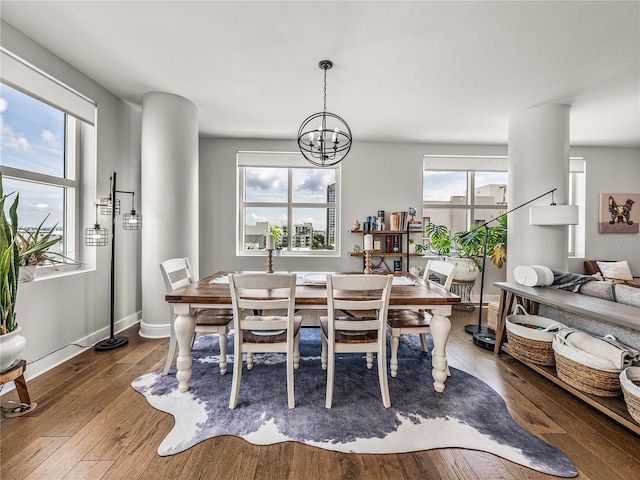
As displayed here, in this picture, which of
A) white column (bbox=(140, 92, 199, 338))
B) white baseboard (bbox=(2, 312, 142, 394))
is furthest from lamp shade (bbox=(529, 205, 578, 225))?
white baseboard (bbox=(2, 312, 142, 394))

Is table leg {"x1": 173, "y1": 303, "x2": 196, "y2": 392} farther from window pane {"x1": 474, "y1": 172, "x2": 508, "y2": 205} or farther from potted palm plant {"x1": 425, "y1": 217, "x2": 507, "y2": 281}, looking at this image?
window pane {"x1": 474, "y1": 172, "x2": 508, "y2": 205}

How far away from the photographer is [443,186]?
190 inches

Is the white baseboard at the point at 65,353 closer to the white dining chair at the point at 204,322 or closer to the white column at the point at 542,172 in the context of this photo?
A: the white dining chair at the point at 204,322

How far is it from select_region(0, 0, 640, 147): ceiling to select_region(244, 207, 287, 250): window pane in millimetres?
1478

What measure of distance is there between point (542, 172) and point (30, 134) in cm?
499

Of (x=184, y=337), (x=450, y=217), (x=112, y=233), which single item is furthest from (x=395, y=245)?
(x=112, y=233)

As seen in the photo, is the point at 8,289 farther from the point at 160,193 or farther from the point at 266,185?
the point at 266,185

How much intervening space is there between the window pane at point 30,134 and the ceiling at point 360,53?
482mm

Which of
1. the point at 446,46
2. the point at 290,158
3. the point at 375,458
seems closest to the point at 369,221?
the point at 290,158

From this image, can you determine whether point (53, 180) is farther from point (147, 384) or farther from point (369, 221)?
point (369, 221)

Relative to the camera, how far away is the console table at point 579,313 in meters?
1.62

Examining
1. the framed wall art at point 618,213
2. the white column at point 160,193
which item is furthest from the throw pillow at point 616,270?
the white column at point 160,193

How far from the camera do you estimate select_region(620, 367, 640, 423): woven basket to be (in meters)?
1.49

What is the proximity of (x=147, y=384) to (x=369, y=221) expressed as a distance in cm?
342
